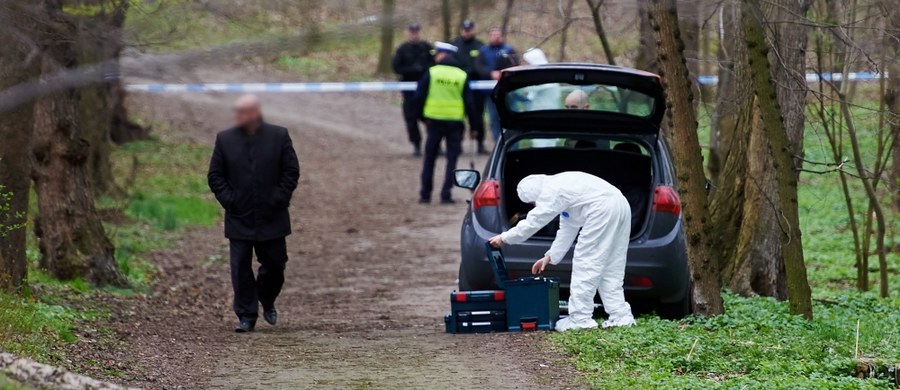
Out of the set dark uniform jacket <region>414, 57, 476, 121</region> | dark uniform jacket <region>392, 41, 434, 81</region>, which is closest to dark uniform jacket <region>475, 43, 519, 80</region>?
dark uniform jacket <region>392, 41, 434, 81</region>

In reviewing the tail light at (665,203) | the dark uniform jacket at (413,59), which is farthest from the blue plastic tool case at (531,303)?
the dark uniform jacket at (413,59)

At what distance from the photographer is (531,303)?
31.1 feet

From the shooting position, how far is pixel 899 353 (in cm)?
837

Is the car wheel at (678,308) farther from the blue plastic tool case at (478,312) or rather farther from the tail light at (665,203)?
the blue plastic tool case at (478,312)

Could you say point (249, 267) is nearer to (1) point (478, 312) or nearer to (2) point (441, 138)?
(1) point (478, 312)

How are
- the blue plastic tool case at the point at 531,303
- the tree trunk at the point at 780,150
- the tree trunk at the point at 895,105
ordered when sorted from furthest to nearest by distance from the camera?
the tree trunk at the point at 895,105
the blue plastic tool case at the point at 531,303
the tree trunk at the point at 780,150

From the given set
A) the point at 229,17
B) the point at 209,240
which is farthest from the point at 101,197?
the point at 229,17

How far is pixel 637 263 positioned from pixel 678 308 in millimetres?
727

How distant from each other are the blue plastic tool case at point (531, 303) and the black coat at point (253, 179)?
5.94 ft

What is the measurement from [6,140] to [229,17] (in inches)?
217

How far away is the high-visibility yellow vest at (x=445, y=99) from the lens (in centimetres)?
1873

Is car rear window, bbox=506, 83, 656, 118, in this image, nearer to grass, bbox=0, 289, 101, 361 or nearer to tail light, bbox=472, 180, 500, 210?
tail light, bbox=472, 180, 500, 210

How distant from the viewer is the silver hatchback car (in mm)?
9797

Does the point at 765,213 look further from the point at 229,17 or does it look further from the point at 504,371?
the point at 229,17
